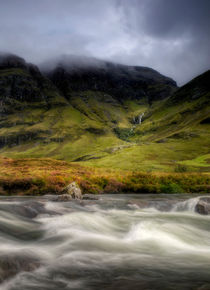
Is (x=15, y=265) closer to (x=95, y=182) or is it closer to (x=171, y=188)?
(x=95, y=182)

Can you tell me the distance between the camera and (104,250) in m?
10.8

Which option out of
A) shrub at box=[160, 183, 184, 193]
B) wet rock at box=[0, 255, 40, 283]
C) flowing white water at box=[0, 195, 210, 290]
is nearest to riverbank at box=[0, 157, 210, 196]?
shrub at box=[160, 183, 184, 193]

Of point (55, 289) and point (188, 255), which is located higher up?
point (55, 289)

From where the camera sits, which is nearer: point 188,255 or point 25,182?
point 188,255

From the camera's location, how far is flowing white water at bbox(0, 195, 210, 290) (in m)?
7.24

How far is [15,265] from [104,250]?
4.20 meters

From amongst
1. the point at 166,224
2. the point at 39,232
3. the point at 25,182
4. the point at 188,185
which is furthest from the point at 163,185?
the point at 39,232

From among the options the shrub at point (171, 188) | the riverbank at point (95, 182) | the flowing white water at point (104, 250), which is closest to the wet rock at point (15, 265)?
the flowing white water at point (104, 250)

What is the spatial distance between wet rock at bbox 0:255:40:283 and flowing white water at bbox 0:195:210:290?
0.26 ft

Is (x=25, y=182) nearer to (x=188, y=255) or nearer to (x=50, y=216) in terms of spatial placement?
(x=50, y=216)

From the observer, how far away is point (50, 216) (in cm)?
1719

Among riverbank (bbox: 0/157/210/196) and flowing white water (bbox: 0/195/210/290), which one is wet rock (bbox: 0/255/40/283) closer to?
flowing white water (bbox: 0/195/210/290)

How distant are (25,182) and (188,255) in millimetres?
30026

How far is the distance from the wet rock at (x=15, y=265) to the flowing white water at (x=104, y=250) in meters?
0.08
